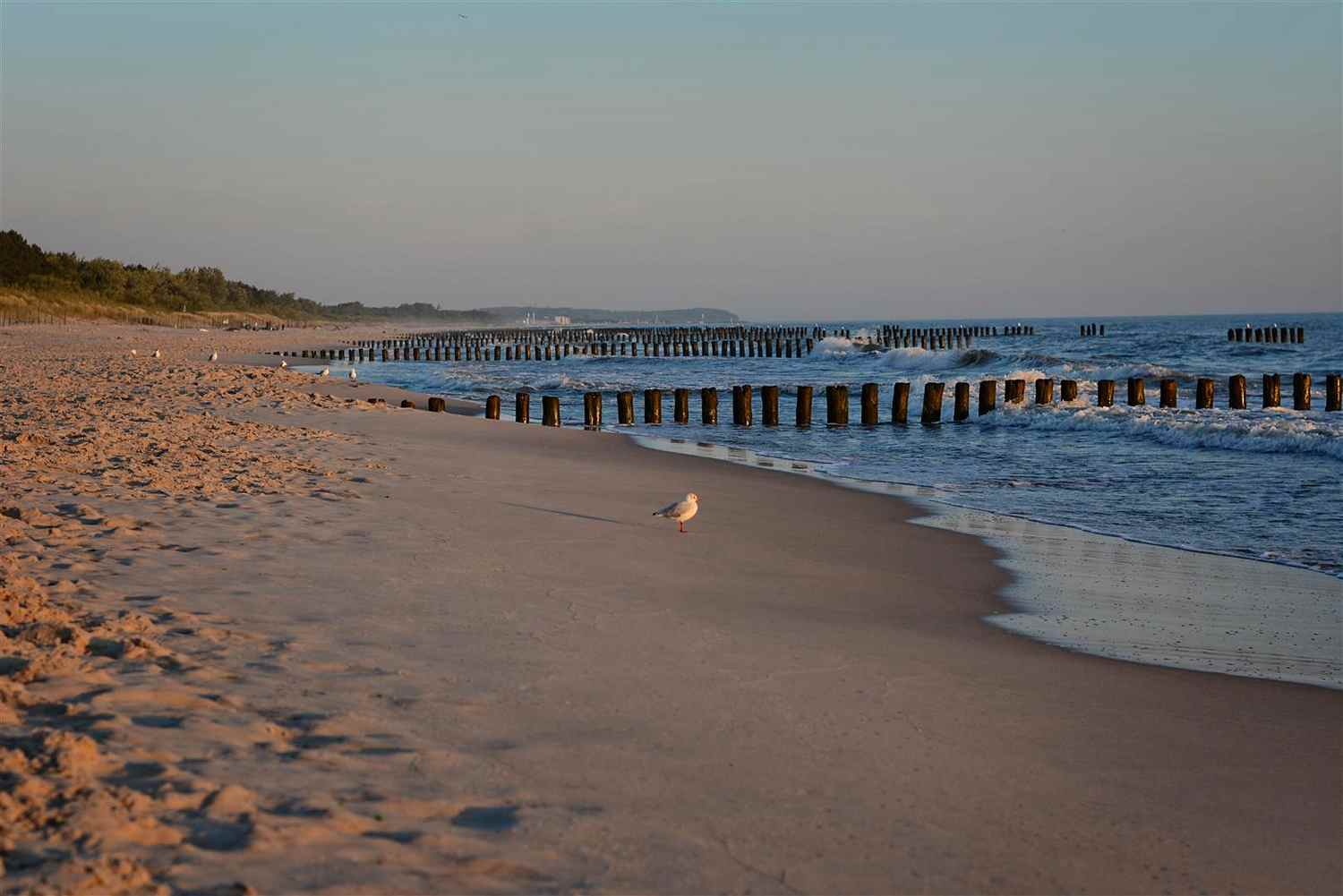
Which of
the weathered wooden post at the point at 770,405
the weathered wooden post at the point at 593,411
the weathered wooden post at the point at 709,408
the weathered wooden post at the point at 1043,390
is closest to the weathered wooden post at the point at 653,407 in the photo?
the weathered wooden post at the point at 709,408

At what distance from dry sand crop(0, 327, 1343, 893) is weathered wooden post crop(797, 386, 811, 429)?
13397 mm

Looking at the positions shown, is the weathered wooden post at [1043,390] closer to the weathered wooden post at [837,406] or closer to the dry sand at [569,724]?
the weathered wooden post at [837,406]

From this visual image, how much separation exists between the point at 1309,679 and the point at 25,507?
7.24 meters

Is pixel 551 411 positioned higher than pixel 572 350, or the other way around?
pixel 572 350

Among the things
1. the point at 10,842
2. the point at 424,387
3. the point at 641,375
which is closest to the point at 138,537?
the point at 10,842

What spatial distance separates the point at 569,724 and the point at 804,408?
18.0 metres

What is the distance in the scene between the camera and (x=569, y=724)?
4.32 meters

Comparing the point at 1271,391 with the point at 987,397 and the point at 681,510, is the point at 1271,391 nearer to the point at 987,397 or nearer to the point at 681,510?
the point at 987,397

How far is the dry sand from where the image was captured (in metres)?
3.29

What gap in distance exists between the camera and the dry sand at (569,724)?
329 cm

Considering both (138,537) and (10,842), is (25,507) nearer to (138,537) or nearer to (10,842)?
(138,537)

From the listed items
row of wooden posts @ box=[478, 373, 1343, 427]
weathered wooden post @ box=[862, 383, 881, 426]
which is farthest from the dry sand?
weathered wooden post @ box=[862, 383, 881, 426]

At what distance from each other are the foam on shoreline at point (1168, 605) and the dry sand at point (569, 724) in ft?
1.07

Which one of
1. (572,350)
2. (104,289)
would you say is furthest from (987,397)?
(104,289)
